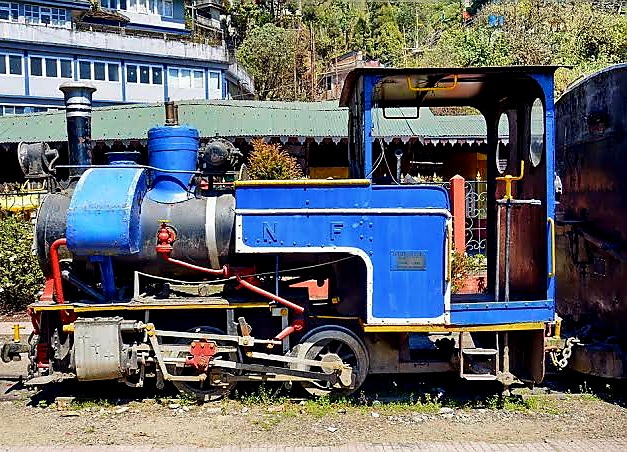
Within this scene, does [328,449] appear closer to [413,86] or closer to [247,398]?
[247,398]

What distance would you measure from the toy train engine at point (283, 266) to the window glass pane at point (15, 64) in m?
31.1

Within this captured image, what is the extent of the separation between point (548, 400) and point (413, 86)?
3281 mm

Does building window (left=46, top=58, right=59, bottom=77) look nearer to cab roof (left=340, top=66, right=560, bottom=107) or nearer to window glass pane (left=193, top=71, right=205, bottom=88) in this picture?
window glass pane (left=193, top=71, right=205, bottom=88)

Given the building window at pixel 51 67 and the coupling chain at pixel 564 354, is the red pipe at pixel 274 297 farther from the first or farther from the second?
the building window at pixel 51 67

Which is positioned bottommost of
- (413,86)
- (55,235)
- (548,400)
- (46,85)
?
(548,400)

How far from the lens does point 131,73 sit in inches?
1442

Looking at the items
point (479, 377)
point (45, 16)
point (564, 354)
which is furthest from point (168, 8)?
point (479, 377)

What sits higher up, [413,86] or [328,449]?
[413,86]

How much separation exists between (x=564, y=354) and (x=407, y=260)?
2.05 metres

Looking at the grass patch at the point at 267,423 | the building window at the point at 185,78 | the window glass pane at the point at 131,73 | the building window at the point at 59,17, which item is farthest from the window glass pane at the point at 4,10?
the grass patch at the point at 267,423

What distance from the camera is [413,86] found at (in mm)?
6191

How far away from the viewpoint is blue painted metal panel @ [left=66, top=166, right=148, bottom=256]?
5879 millimetres

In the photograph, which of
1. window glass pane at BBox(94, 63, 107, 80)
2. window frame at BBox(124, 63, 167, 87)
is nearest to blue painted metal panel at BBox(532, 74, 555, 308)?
window glass pane at BBox(94, 63, 107, 80)

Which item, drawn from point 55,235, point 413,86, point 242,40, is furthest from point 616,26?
point 55,235
